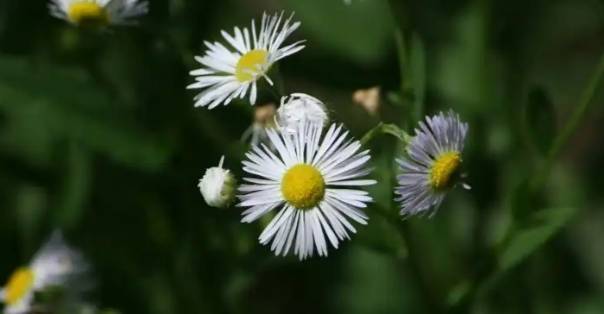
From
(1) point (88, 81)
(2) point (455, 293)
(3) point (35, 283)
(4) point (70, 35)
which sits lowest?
(2) point (455, 293)

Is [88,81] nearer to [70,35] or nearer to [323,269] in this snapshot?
[70,35]

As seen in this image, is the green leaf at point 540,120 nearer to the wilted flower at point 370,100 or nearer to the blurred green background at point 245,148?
the blurred green background at point 245,148

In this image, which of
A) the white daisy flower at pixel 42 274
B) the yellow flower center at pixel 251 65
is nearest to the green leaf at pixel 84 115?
the white daisy flower at pixel 42 274

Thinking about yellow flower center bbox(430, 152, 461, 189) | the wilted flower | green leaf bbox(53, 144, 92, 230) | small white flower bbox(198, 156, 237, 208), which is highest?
green leaf bbox(53, 144, 92, 230)

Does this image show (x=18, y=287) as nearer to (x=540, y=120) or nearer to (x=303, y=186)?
(x=303, y=186)

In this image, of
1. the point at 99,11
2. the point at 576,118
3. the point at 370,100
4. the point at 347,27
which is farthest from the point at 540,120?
the point at 347,27

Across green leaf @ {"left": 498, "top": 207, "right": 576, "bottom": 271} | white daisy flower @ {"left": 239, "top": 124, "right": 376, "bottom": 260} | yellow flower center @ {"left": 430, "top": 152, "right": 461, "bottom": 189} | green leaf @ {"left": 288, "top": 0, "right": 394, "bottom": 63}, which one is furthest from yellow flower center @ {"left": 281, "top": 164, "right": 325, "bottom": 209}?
green leaf @ {"left": 288, "top": 0, "right": 394, "bottom": 63}

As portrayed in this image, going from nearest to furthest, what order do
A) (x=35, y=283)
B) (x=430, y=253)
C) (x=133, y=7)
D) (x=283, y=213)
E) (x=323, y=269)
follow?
(x=283, y=213)
(x=133, y=7)
(x=35, y=283)
(x=430, y=253)
(x=323, y=269)

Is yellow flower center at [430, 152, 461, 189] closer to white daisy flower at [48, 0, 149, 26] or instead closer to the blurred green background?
the blurred green background

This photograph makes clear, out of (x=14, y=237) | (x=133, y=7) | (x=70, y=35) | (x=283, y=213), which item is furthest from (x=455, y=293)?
(x=14, y=237)
